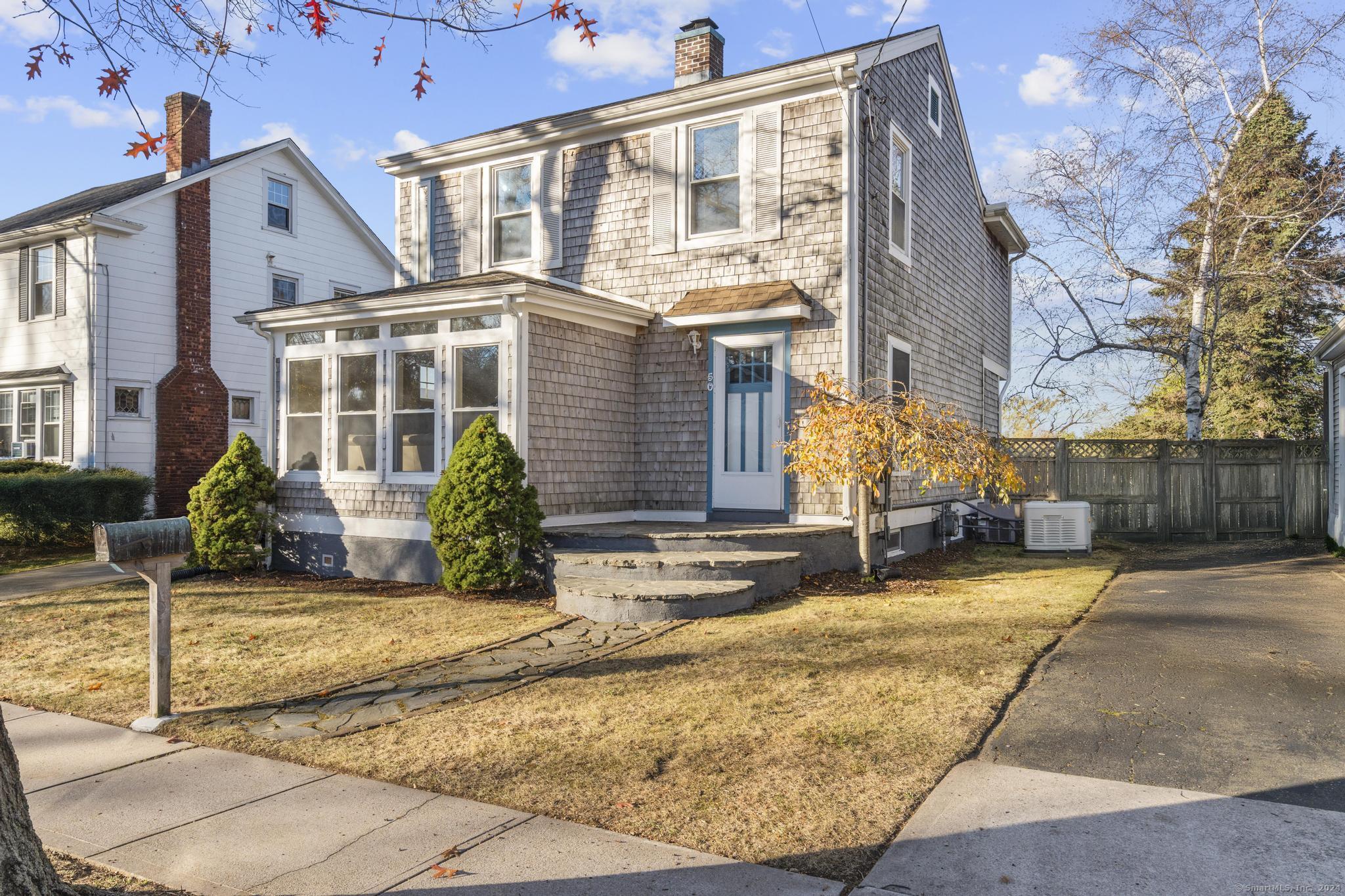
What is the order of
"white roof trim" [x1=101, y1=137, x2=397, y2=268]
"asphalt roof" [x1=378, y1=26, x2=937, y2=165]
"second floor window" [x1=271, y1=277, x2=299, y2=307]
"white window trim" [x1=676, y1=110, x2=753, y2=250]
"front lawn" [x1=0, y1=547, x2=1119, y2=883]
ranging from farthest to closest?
"second floor window" [x1=271, y1=277, x2=299, y2=307] → "white roof trim" [x1=101, y1=137, x2=397, y2=268] → "white window trim" [x1=676, y1=110, x2=753, y2=250] → "asphalt roof" [x1=378, y1=26, x2=937, y2=165] → "front lawn" [x1=0, y1=547, x2=1119, y2=883]

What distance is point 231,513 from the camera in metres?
10.6

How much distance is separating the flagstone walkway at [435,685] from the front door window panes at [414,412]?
12.4 feet

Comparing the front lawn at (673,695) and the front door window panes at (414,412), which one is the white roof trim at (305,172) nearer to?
the front door window panes at (414,412)

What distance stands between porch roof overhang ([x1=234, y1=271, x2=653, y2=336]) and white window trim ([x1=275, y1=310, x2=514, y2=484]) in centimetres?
12

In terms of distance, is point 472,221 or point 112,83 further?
point 472,221

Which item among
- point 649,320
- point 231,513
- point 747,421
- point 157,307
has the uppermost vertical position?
point 157,307

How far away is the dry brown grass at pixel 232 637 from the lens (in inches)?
227

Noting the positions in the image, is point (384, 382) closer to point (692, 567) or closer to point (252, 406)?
point (692, 567)

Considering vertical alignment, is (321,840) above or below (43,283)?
below

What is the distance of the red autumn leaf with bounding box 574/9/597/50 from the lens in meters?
4.33

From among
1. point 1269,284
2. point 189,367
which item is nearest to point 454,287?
point 189,367

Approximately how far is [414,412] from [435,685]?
5.25m

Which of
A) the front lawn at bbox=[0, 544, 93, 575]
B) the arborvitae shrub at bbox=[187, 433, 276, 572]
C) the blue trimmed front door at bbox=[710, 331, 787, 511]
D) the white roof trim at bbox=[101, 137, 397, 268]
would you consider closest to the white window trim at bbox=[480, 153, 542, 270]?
the blue trimmed front door at bbox=[710, 331, 787, 511]

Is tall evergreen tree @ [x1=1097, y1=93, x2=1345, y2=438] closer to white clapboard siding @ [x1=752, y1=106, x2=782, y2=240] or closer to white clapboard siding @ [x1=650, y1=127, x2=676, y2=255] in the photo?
white clapboard siding @ [x1=752, y1=106, x2=782, y2=240]
